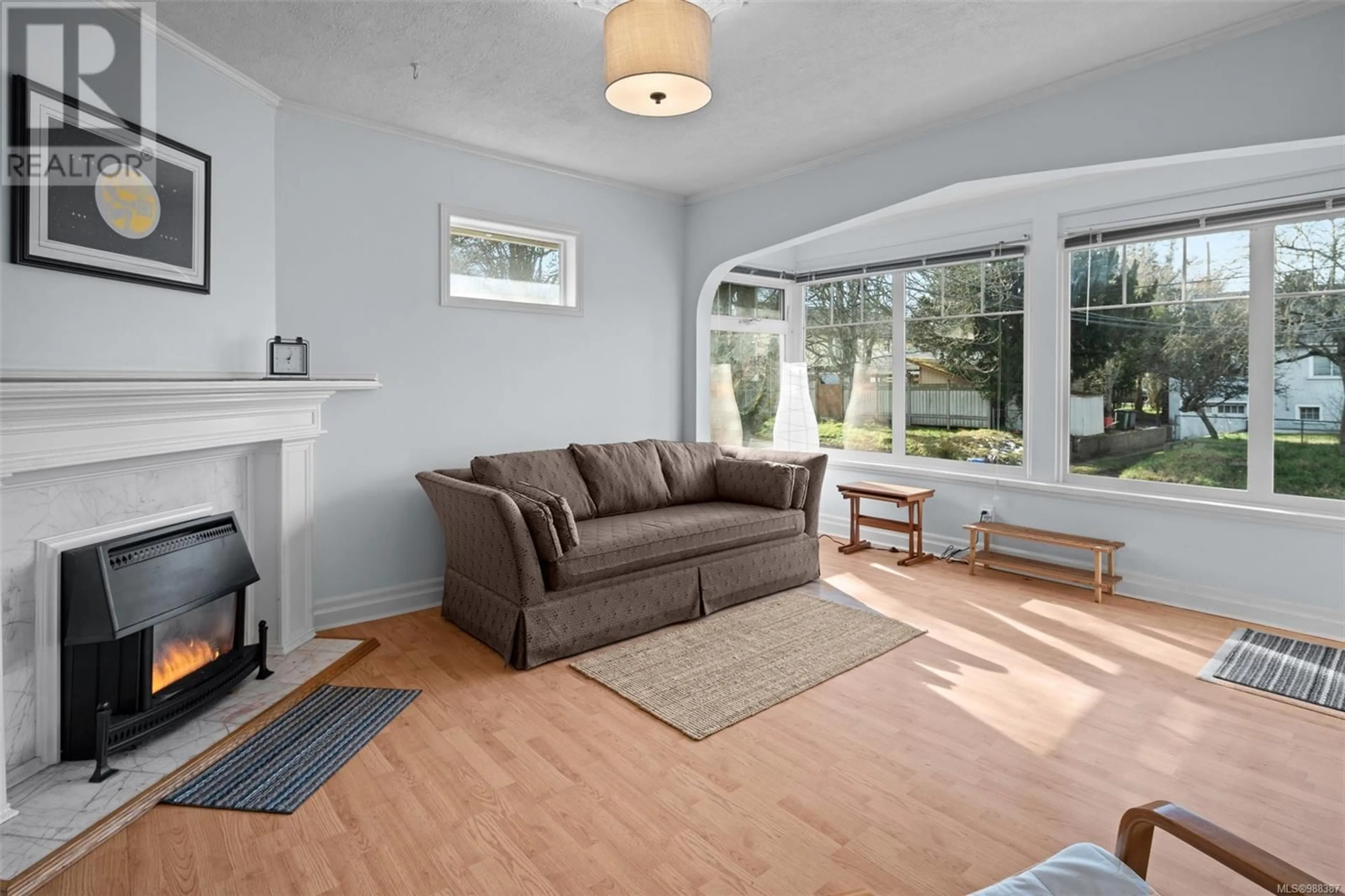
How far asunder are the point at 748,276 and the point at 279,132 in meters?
3.56

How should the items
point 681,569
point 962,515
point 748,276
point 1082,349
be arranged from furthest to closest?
point 748,276, point 962,515, point 1082,349, point 681,569

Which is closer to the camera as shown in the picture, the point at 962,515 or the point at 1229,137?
the point at 1229,137

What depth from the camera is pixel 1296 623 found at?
3.55 metres

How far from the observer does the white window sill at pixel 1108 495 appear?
11.6 ft

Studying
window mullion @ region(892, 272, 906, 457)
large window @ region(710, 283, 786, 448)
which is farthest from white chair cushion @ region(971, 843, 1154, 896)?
large window @ region(710, 283, 786, 448)

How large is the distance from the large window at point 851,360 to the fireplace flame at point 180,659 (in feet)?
14.6

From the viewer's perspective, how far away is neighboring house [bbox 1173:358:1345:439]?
3.57 meters

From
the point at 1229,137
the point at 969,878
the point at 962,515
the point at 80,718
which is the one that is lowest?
the point at 969,878

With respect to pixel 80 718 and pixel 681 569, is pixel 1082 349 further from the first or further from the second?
pixel 80 718

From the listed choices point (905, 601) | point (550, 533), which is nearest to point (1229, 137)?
point (905, 601)

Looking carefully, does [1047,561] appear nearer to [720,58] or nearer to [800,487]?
[800,487]

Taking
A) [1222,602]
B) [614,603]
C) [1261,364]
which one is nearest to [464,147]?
[614,603]

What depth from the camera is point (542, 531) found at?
10.3ft

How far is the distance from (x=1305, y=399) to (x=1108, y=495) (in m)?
1.05
